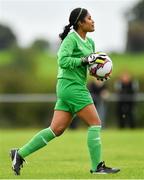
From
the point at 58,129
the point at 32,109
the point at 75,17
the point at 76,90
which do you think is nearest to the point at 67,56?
the point at 76,90

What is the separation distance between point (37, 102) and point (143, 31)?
58.2 ft

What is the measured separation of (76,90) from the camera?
10.6 metres

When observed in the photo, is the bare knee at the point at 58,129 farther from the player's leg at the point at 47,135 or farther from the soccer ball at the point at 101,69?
the soccer ball at the point at 101,69

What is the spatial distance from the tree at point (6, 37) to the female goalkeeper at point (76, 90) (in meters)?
34.3

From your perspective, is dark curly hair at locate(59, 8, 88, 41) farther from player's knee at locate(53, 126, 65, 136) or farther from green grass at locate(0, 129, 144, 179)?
green grass at locate(0, 129, 144, 179)

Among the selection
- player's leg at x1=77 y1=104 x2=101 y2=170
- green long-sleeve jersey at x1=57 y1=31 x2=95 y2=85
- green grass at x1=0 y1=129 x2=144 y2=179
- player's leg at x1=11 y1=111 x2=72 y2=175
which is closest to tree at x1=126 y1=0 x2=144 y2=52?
green grass at x1=0 y1=129 x2=144 y2=179

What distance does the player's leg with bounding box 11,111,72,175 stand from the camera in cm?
1070

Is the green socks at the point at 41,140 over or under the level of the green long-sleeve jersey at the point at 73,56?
under

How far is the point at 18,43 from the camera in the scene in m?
46.9

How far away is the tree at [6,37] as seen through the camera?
151ft

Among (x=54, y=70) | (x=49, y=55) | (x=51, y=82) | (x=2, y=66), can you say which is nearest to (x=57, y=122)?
(x=51, y=82)

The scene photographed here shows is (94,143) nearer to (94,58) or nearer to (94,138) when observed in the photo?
(94,138)

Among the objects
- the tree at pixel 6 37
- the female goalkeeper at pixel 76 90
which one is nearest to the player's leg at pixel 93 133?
the female goalkeeper at pixel 76 90

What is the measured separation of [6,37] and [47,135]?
3806 centimetres
